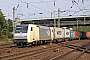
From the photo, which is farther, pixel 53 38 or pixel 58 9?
pixel 58 9

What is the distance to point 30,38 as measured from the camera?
2725 cm

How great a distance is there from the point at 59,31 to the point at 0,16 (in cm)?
1381

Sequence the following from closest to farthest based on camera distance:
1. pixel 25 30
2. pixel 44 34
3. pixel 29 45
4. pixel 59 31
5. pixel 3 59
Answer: pixel 3 59 → pixel 25 30 → pixel 29 45 → pixel 44 34 → pixel 59 31

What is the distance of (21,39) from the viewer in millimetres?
26891

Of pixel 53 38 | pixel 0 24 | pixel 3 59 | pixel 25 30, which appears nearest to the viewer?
pixel 3 59

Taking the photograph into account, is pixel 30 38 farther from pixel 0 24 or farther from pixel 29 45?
pixel 0 24

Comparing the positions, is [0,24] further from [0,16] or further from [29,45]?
[29,45]

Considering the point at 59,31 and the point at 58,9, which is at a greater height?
the point at 58,9

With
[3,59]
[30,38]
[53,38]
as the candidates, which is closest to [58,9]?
[53,38]

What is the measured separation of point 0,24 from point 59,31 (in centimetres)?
1386

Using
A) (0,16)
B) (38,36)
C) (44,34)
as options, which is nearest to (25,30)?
(38,36)

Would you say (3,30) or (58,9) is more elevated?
(58,9)

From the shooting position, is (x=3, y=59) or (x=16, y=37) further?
(x=16, y=37)

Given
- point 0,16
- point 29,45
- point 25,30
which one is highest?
point 0,16
